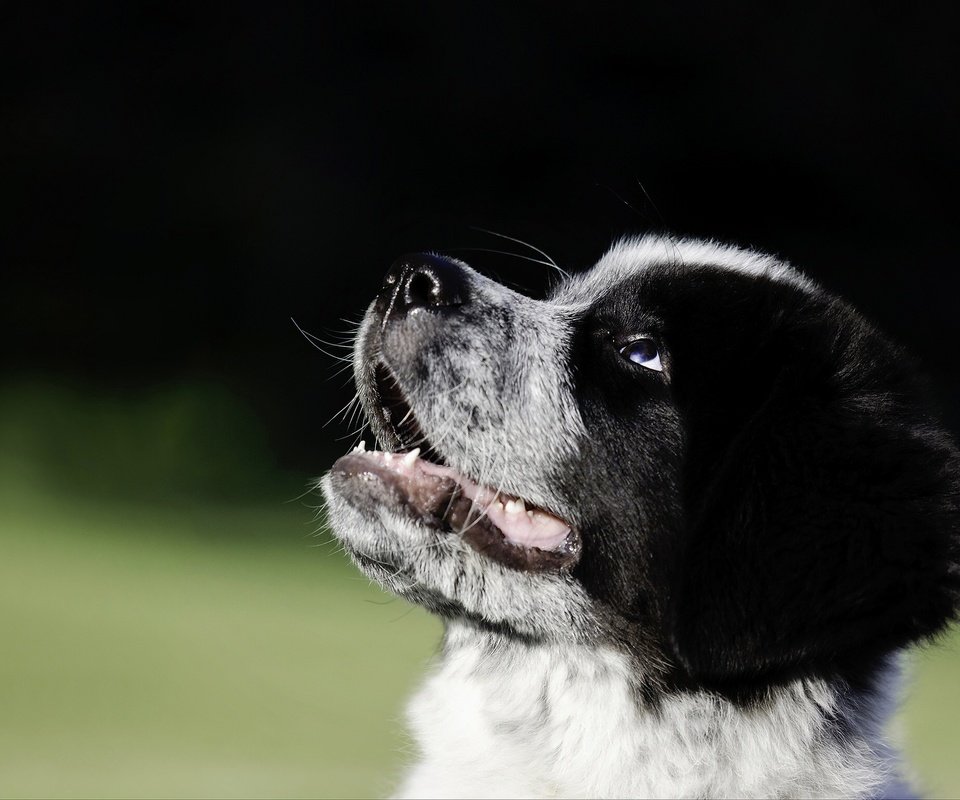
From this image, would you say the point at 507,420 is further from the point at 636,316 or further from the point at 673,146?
the point at 673,146

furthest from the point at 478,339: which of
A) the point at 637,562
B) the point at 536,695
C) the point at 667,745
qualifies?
the point at 667,745

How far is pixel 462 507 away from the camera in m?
2.60

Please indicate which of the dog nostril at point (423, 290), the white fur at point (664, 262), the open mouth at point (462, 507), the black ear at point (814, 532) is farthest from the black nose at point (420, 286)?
the black ear at point (814, 532)

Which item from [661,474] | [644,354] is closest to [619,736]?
[661,474]

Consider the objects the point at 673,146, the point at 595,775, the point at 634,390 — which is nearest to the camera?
the point at 595,775

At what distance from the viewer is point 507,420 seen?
265 cm

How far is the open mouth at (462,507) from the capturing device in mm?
2521

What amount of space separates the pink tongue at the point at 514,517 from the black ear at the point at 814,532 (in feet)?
0.91

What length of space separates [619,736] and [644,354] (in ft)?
2.82

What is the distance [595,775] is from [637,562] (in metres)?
0.46

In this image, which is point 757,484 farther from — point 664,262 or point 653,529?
point 664,262

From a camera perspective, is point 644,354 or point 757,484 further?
point 644,354

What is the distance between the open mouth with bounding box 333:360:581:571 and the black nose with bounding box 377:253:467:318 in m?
0.31

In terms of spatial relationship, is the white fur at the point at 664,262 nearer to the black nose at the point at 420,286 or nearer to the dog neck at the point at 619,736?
the black nose at the point at 420,286
